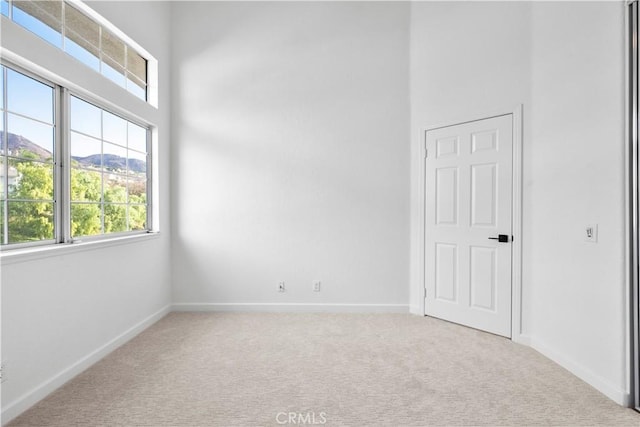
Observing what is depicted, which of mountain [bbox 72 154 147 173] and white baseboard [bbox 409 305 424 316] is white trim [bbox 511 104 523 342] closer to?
white baseboard [bbox 409 305 424 316]

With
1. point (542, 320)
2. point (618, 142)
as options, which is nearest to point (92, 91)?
point (618, 142)

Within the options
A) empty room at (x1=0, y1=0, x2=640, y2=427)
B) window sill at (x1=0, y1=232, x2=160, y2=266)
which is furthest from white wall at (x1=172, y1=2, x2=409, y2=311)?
window sill at (x1=0, y1=232, x2=160, y2=266)

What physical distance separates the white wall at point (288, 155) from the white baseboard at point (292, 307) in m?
0.05

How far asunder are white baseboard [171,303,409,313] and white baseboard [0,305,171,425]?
65 centimetres

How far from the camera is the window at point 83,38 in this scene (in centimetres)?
217

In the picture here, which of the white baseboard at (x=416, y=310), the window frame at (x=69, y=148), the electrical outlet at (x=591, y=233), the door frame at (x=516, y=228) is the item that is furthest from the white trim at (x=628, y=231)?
the window frame at (x=69, y=148)

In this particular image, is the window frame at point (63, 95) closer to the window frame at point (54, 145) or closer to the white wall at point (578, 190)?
the window frame at point (54, 145)

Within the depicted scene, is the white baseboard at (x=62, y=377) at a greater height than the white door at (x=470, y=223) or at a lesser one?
lesser

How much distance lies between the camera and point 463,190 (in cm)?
342

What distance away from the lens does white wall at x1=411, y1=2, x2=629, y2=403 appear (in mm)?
2191

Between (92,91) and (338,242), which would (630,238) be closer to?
(338,242)

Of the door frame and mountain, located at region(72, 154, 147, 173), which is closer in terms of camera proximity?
mountain, located at region(72, 154, 147, 173)

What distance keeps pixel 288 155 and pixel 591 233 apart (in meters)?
2.89

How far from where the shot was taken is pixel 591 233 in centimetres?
233
